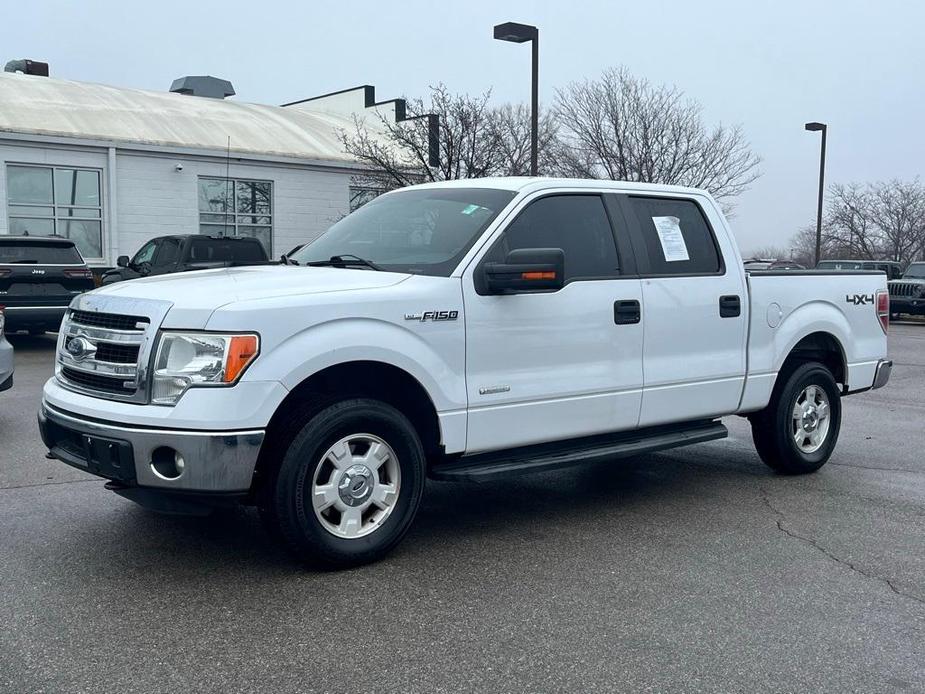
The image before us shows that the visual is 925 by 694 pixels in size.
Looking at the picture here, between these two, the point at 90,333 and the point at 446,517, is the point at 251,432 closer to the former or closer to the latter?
the point at 90,333

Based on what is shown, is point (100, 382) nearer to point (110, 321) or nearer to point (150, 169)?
point (110, 321)

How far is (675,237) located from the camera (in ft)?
21.1

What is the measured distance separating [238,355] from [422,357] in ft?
3.17

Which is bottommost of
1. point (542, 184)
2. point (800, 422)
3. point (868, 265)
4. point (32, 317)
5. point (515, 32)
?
point (800, 422)

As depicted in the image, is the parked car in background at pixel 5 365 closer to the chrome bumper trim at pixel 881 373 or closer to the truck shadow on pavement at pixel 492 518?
the truck shadow on pavement at pixel 492 518

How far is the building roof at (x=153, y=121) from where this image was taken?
21.7 m

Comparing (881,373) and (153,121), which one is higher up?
(153,121)

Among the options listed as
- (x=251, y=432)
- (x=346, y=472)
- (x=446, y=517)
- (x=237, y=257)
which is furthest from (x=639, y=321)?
(x=237, y=257)

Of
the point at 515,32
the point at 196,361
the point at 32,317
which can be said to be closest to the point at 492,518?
the point at 196,361

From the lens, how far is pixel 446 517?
596cm

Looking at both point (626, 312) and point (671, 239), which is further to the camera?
point (671, 239)

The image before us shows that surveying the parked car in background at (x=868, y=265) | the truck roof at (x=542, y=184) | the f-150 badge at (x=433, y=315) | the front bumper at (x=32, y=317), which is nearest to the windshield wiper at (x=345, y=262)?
the f-150 badge at (x=433, y=315)

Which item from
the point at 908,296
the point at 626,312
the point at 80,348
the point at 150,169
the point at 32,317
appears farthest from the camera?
the point at 908,296

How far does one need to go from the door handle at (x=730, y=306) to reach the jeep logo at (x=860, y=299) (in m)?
1.36
